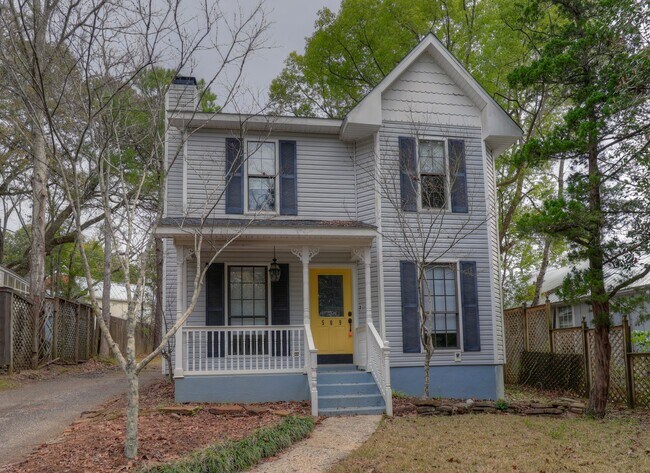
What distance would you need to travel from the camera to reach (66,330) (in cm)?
1855

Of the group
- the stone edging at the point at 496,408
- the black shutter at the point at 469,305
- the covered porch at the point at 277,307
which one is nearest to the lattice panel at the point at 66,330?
the covered porch at the point at 277,307

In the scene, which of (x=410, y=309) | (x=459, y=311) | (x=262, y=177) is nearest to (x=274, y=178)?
(x=262, y=177)

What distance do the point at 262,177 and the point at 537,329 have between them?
8.30m

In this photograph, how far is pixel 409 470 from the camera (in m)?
6.10

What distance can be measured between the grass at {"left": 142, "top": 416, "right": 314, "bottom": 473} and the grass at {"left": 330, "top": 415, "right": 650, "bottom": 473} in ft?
3.19

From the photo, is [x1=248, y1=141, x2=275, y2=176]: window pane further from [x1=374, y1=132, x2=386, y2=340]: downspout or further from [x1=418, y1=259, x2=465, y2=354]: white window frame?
[x1=418, y1=259, x2=465, y2=354]: white window frame

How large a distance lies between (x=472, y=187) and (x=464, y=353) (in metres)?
3.44

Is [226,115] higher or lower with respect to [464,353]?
higher

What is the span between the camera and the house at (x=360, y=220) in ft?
38.0

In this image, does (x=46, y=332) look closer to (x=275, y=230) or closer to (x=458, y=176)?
(x=275, y=230)

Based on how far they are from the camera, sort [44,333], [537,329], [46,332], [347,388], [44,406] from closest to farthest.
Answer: [347,388]
[44,406]
[537,329]
[44,333]
[46,332]

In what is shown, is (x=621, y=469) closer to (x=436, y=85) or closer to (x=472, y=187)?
(x=472, y=187)

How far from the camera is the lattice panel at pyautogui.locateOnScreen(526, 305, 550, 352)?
15070 millimetres

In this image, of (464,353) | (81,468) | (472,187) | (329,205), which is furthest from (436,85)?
(81,468)
